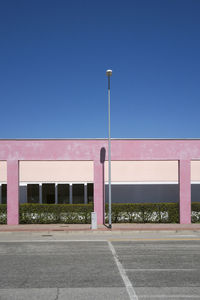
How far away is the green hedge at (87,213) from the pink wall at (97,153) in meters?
0.64

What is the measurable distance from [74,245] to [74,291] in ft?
20.9

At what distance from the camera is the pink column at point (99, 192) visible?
66.6ft

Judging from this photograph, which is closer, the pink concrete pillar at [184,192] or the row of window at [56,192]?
the pink concrete pillar at [184,192]

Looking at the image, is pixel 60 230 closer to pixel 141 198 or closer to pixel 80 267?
pixel 80 267

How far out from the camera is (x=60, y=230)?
56.3 feet

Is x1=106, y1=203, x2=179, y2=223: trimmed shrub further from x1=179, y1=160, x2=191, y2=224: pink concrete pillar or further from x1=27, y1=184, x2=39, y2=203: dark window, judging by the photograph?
x1=27, y1=184, x2=39, y2=203: dark window

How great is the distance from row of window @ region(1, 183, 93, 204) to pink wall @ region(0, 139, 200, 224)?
66.9 feet

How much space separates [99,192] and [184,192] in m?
5.05

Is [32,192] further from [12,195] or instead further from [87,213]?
[87,213]

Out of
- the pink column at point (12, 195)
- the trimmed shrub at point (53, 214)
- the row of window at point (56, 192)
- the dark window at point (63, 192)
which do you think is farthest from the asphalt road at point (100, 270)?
the dark window at point (63, 192)

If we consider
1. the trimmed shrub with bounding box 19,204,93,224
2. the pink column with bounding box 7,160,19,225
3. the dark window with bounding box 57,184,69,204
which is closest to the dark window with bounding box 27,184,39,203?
the dark window with bounding box 57,184,69,204

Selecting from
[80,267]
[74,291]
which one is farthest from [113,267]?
[74,291]

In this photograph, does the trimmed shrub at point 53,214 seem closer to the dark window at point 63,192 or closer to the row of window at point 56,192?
the row of window at point 56,192

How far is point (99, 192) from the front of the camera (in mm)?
20406
